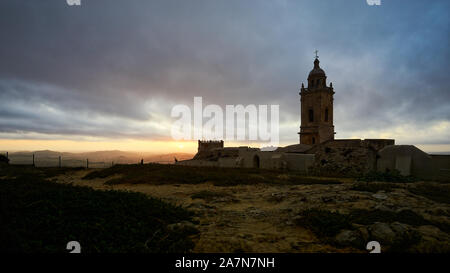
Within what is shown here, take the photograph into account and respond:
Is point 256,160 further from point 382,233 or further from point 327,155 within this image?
point 382,233

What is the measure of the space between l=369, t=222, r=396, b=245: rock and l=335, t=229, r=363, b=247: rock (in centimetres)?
33

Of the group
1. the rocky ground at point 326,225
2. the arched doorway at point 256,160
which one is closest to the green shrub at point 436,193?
the rocky ground at point 326,225

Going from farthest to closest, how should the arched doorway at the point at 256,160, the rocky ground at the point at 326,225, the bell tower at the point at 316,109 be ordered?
the bell tower at the point at 316,109
the arched doorway at the point at 256,160
the rocky ground at the point at 326,225

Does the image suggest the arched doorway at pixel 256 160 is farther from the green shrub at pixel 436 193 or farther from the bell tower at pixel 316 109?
the green shrub at pixel 436 193

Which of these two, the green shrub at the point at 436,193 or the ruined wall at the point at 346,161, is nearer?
the green shrub at the point at 436,193

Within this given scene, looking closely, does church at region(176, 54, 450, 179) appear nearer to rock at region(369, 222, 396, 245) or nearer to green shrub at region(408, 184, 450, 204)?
green shrub at region(408, 184, 450, 204)

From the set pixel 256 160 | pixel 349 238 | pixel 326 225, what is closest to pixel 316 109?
pixel 256 160

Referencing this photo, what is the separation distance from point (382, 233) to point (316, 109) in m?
42.3

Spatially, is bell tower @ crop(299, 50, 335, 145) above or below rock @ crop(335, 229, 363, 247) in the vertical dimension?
above

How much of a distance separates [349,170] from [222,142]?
4274 centimetres

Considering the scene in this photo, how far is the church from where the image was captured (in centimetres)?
1848

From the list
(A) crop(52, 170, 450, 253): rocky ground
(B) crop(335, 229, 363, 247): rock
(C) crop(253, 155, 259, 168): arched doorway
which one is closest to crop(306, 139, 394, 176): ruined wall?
(C) crop(253, 155, 259, 168): arched doorway

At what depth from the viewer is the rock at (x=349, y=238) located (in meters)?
4.86
